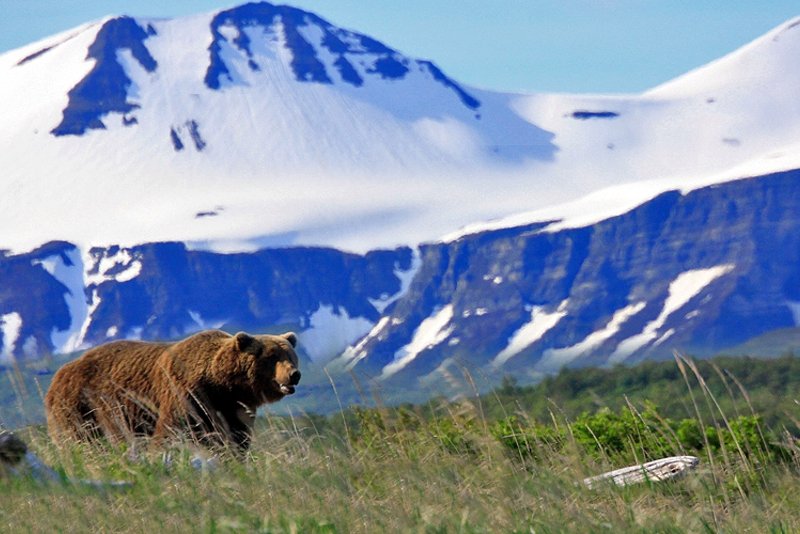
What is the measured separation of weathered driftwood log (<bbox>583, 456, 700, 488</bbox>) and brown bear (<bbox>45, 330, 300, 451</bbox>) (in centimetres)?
376

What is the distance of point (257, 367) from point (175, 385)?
73cm

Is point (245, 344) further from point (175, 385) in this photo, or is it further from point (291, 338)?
point (291, 338)

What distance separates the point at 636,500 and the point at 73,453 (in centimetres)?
453

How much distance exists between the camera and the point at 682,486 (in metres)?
9.41

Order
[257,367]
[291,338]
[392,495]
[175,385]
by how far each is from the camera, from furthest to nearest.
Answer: [291,338]
[257,367]
[175,385]
[392,495]

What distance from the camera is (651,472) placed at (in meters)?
9.38

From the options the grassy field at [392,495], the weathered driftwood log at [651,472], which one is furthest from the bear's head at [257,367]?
the weathered driftwood log at [651,472]

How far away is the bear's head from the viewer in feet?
41.8

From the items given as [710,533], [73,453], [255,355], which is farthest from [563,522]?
[255,355]

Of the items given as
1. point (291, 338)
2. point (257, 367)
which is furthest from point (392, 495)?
point (291, 338)

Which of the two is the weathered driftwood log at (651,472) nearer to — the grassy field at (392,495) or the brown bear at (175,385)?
the grassy field at (392,495)

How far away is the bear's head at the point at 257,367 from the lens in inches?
501

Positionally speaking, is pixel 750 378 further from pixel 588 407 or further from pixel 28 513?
pixel 28 513

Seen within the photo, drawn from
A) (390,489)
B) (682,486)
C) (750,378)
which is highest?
(390,489)
